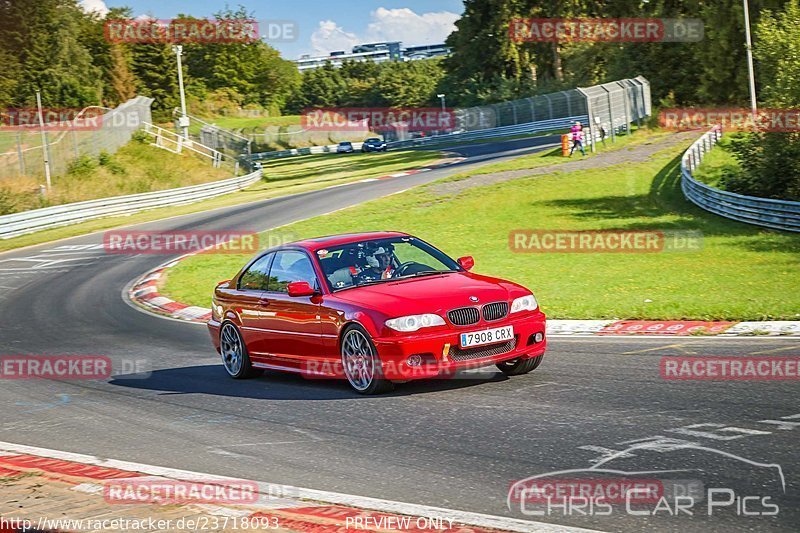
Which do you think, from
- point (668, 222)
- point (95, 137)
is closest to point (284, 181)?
point (95, 137)

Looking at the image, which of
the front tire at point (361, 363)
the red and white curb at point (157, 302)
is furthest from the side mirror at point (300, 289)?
the red and white curb at point (157, 302)

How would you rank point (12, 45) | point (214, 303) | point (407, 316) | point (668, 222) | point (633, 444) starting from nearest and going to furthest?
point (633, 444) < point (407, 316) < point (214, 303) < point (668, 222) < point (12, 45)

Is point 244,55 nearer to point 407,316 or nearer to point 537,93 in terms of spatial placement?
point 537,93

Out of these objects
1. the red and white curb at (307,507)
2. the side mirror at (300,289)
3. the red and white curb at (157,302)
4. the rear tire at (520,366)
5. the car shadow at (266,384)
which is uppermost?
the side mirror at (300,289)

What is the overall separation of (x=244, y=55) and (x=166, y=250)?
4114 inches

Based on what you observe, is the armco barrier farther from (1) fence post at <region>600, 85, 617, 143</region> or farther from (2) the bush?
(2) the bush

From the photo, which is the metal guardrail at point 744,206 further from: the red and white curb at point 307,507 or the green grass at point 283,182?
the red and white curb at point 307,507

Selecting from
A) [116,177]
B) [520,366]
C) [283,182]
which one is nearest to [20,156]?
[116,177]

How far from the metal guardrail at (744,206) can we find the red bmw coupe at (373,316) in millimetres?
15898

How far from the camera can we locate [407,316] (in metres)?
8.98

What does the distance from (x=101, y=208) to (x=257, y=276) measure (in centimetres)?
3032

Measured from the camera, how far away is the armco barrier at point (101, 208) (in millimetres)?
35000

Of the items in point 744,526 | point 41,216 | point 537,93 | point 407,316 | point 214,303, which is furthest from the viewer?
point 537,93

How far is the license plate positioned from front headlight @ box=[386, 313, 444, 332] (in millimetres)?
311
